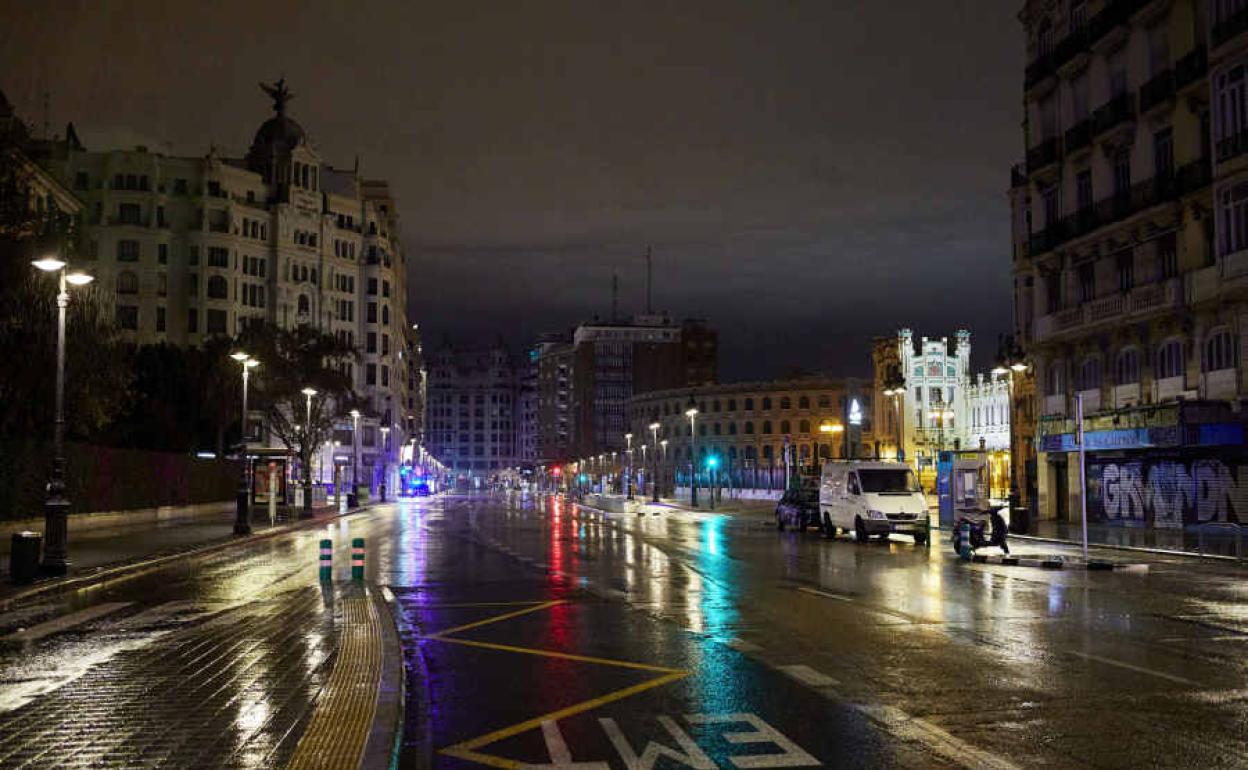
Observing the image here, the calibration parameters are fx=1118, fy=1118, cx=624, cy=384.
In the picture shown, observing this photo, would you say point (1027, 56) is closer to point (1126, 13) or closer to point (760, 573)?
point (1126, 13)

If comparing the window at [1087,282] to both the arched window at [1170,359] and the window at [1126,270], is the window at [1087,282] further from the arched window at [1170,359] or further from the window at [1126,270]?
the arched window at [1170,359]

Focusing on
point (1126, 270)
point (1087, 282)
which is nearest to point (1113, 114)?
point (1126, 270)

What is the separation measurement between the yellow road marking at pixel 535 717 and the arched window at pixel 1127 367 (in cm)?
3158

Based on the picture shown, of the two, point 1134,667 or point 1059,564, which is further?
point 1059,564

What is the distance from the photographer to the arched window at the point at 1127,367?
1567 inches

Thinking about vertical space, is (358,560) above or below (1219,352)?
below

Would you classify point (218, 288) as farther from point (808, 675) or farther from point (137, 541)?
point (808, 675)

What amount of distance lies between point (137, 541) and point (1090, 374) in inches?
1347

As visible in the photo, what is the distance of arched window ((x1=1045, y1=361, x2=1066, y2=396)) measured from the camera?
4472 centimetres

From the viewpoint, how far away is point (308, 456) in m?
63.0

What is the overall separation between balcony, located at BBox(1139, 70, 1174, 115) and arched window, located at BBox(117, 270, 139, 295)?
83.0 m

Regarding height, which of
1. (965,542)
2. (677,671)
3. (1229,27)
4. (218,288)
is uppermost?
(218,288)

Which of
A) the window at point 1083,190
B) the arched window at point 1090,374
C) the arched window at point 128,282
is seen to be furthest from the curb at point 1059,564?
the arched window at point 128,282

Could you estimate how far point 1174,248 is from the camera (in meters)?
37.8
